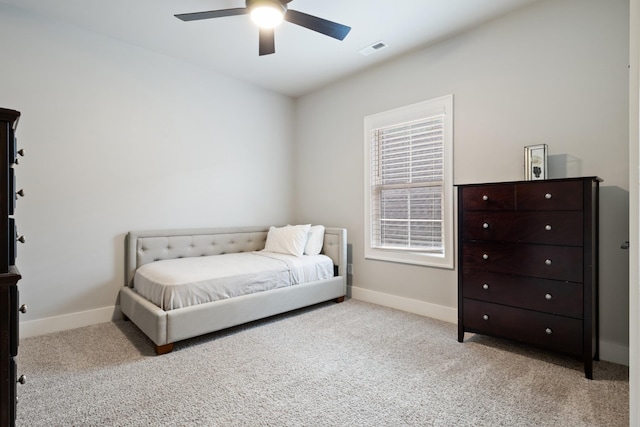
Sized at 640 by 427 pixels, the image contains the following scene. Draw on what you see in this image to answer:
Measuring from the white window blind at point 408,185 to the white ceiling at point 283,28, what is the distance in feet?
2.58

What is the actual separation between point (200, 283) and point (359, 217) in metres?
1.93

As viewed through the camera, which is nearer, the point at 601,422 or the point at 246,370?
the point at 601,422

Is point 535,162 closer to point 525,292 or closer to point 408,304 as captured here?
point 525,292

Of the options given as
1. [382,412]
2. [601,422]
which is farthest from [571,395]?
[382,412]

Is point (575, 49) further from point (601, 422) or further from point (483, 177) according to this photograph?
point (601, 422)

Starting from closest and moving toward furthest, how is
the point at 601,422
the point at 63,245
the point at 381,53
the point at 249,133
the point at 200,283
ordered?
1. the point at 601,422
2. the point at 200,283
3. the point at 63,245
4. the point at 381,53
5. the point at 249,133

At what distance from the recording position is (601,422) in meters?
Result: 1.61

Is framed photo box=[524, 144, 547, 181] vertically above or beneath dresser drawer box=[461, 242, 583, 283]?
above

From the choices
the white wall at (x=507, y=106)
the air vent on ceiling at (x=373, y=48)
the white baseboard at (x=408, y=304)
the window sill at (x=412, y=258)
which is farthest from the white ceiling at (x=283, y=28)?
the white baseboard at (x=408, y=304)

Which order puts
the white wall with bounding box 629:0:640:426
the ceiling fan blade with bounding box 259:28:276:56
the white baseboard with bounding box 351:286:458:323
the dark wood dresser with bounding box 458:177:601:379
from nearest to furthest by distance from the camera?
1. the white wall with bounding box 629:0:640:426
2. the dark wood dresser with bounding box 458:177:601:379
3. the ceiling fan blade with bounding box 259:28:276:56
4. the white baseboard with bounding box 351:286:458:323

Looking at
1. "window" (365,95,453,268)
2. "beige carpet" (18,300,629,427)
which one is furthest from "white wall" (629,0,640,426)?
"window" (365,95,453,268)

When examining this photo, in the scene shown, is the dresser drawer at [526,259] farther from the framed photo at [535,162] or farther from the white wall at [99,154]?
the white wall at [99,154]

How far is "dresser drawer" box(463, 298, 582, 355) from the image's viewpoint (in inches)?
82.3

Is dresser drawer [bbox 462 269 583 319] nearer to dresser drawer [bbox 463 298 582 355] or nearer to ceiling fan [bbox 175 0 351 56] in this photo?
dresser drawer [bbox 463 298 582 355]
